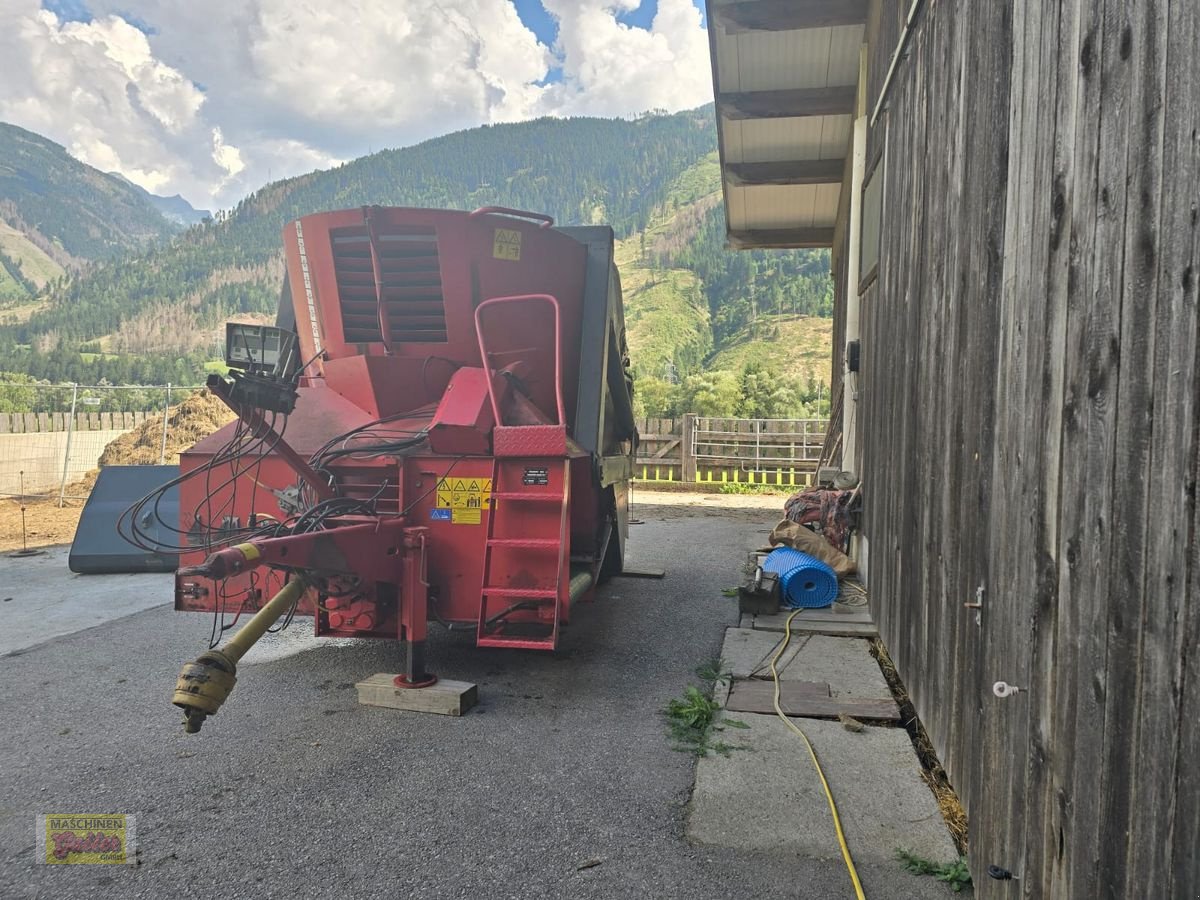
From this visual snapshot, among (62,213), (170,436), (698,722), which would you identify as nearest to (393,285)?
(698,722)

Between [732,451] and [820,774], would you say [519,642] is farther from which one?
[732,451]

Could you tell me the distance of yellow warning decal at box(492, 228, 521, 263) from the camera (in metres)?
4.61

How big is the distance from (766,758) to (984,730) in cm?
106

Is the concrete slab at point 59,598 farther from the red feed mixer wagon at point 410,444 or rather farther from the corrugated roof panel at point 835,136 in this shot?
the corrugated roof panel at point 835,136

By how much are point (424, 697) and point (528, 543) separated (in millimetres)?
929

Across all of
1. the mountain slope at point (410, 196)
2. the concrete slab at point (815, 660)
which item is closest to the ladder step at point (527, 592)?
the concrete slab at point (815, 660)

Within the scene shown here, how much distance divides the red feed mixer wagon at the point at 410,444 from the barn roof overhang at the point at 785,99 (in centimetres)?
330

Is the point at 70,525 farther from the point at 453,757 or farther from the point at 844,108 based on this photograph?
the point at 844,108

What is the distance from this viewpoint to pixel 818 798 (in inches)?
112

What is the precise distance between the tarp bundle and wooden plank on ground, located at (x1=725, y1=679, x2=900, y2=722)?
5.07ft

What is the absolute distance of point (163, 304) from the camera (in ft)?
278

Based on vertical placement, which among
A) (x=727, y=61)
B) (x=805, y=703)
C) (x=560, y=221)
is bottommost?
(x=805, y=703)

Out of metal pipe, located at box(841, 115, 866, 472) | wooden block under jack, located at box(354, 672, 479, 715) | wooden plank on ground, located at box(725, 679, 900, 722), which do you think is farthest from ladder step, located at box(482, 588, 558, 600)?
metal pipe, located at box(841, 115, 866, 472)

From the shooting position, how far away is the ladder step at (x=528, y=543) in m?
3.93
